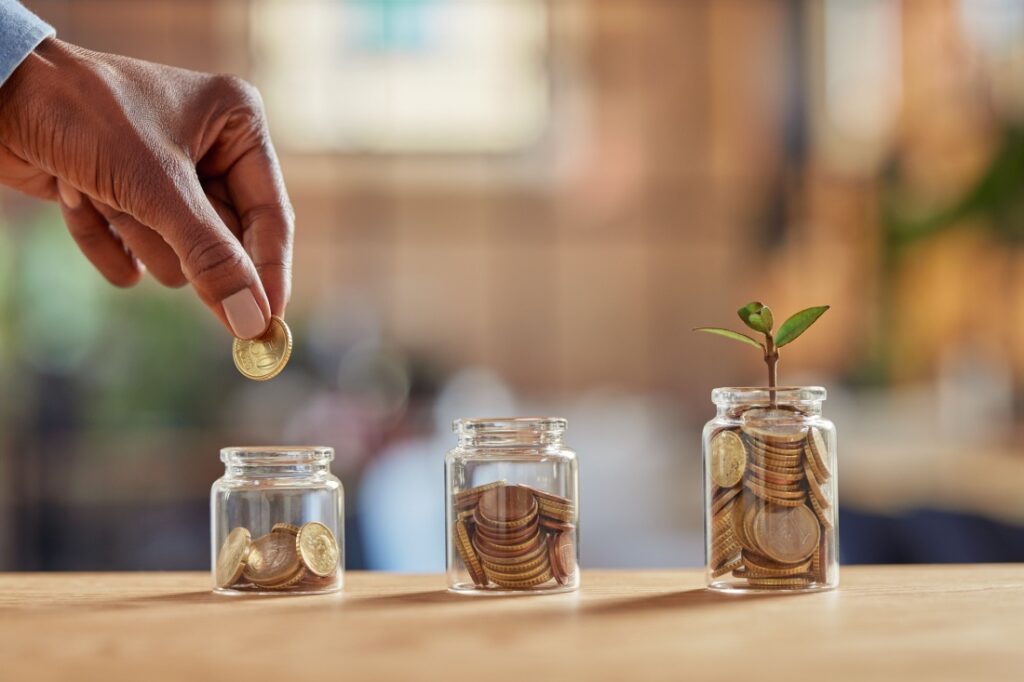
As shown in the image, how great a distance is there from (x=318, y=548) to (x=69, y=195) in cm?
59

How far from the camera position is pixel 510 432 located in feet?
4.34

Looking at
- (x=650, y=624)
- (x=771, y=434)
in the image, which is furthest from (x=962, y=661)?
(x=771, y=434)

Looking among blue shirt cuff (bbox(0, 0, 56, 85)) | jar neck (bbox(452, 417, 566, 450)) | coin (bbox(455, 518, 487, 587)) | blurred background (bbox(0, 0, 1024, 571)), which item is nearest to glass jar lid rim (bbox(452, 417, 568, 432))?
jar neck (bbox(452, 417, 566, 450))

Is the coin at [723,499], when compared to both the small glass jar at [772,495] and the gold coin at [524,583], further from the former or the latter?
the gold coin at [524,583]

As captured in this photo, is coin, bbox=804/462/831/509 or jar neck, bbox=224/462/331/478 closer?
coin, bbox=804/462/831/509

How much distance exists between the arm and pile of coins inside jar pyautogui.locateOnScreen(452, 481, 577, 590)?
292mm

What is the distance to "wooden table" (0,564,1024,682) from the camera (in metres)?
0.87

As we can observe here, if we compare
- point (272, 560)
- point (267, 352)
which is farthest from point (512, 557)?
point (267, 352)

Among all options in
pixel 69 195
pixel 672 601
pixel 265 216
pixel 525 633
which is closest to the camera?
pixel 525 633

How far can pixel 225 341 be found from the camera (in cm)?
960

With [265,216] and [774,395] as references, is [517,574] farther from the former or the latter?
[265,216]

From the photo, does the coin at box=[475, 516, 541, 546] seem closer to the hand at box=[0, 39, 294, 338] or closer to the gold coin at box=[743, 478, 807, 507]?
the gold coin at box=[743, 478, 807, 507]

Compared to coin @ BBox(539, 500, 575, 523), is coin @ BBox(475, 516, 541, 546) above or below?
below

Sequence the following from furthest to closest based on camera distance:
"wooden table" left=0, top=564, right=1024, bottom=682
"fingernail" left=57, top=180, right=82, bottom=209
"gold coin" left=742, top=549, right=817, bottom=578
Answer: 1. "fingernail" left=57, top=180, right=82, bottom=209
2. "gold coin" left=742, top=549, right=817, bottom=578
3. "wooden table" left=0, top=564, right=1024, bottom=682
